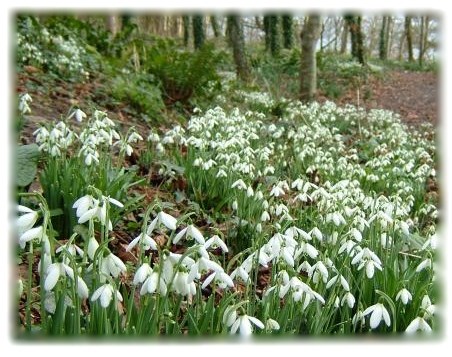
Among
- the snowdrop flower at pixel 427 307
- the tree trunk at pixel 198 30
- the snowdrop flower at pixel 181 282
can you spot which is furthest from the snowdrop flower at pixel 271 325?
the tree trunk at pixel 198 30

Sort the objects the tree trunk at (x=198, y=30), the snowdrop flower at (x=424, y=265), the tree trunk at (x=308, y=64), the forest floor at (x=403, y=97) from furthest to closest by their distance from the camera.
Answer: the tree trunk at (x=198, y=30) → the forest floor at (x=403, y=97) → the tree trunk at (x=308, y=64) → the snowdrop flower at (x=424, y=265)

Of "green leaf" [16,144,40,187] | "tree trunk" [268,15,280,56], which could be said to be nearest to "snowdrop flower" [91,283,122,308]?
"green leaf" [16,144,40,187]

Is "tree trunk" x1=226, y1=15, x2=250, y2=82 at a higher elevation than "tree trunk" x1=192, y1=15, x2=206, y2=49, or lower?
lower

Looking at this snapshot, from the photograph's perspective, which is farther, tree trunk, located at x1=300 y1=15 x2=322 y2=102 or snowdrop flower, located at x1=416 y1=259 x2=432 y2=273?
tree trunk, located at x1=300 y1=15 x2=322 y2=102

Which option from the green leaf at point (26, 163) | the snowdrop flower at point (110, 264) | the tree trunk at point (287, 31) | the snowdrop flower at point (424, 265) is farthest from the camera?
the tree trunk at point (287, 31)

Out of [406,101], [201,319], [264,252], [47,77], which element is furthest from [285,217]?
[406,101]

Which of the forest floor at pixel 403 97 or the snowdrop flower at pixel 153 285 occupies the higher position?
the forest floor at pixel 403 97

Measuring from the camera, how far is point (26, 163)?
→ 2.92m

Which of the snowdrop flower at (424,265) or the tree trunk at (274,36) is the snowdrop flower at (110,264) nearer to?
the snowdrop flower at (424,265)

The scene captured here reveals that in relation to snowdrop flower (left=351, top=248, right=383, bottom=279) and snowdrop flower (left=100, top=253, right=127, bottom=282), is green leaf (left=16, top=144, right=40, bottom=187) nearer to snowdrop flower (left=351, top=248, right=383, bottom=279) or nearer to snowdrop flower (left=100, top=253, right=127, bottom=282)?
snowdrop flower (left=100, top=253, right=127, bottom=282)

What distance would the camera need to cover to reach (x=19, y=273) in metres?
2.32

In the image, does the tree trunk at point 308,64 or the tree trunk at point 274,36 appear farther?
the tree trunk at point 274,36

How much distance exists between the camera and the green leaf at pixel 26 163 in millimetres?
2863

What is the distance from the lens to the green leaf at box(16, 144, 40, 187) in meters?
2.86
